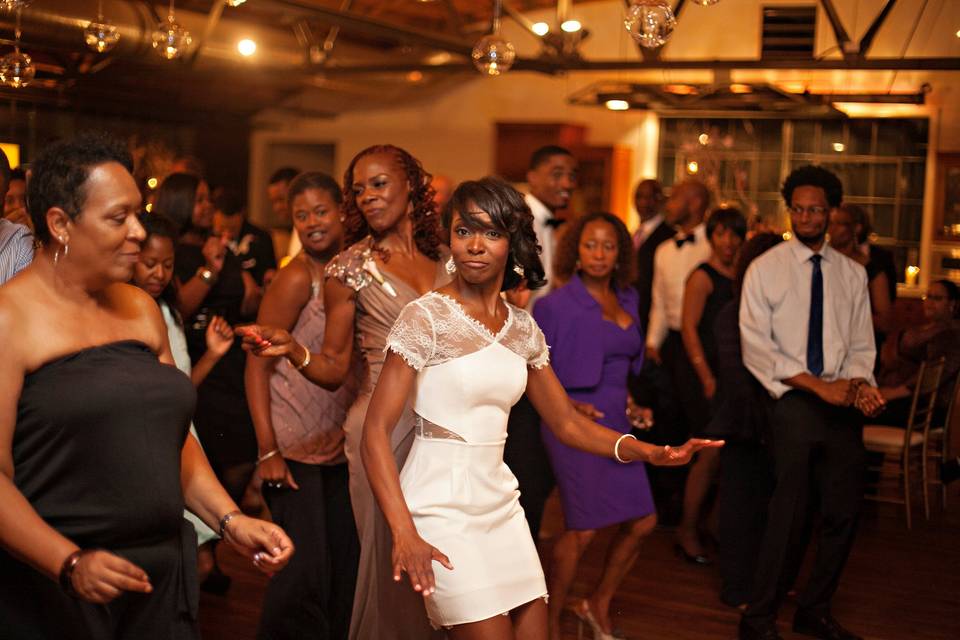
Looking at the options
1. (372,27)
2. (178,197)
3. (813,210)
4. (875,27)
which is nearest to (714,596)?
(813,210)

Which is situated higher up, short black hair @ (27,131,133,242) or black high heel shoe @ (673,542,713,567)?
short black hair @ (27,131,133,242)

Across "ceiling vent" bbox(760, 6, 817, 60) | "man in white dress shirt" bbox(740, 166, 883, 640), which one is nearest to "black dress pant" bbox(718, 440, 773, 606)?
"man in white dress shirt" bbox(740, 166, 883, 640)

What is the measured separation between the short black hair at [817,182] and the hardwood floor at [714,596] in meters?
1.77

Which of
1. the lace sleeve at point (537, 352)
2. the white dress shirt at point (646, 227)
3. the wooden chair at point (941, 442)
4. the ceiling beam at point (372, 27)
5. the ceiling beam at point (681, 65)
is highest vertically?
the ceiling beam at point (372, 27)

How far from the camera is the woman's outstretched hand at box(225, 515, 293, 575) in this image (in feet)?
6.98

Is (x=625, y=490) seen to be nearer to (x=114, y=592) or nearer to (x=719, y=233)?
(x=719, y=233)

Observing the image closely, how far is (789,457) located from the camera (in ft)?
13.8

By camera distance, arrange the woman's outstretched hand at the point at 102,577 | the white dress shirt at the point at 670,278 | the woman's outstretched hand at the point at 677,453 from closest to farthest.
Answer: the woman's outstretched hand at the point at 102,577 < the woman's outstretched hand at the point at 677,453 < the white dress shirt at the point at 670,278

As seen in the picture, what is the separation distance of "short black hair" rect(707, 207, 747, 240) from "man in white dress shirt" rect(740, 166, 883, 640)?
1332 millimetres

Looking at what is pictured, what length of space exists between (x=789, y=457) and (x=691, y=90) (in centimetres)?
672

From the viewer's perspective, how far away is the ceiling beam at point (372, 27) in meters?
7.63

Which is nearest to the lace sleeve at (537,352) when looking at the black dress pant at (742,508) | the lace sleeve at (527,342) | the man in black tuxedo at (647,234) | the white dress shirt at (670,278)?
the lace sleeve at (527,342)

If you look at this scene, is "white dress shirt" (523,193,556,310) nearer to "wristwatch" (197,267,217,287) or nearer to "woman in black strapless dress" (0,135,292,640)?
"wristwatch" (197,267,217,287)

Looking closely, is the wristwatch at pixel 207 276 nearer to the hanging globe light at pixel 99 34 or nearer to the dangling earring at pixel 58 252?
the hanging globe light at pixel 99 34
